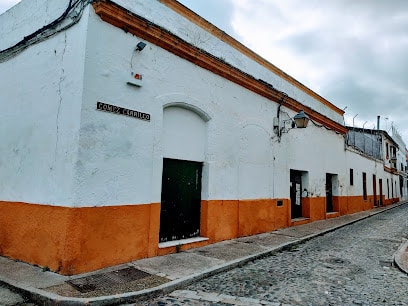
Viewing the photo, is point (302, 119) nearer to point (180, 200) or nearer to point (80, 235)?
point (180, 200)

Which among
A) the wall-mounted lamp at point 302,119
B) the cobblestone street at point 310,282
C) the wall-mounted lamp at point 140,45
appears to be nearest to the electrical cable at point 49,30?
the wall-mounted lamp at point 140,45

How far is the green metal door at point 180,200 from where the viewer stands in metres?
6.55

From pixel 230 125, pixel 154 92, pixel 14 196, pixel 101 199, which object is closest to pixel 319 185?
pixel 230 125

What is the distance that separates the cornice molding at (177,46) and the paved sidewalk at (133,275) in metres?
4.26

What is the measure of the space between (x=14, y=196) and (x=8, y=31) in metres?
3.80

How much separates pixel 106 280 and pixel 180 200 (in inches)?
106

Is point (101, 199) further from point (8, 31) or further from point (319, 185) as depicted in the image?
point (319, 185)

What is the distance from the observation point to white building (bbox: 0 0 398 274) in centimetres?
502

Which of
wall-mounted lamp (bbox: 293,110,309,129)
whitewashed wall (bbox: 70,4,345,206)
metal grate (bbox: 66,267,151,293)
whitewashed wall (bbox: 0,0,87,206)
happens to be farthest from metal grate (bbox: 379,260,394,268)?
whitewashed wall (bbox: 0,0,87,206)

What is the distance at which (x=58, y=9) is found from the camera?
5.76m

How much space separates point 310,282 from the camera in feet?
16.1

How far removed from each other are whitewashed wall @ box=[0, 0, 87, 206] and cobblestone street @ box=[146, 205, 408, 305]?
2.67 m

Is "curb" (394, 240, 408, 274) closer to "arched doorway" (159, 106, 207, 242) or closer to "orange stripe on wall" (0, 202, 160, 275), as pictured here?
"arched doorway" (159, 106, 207, 242)

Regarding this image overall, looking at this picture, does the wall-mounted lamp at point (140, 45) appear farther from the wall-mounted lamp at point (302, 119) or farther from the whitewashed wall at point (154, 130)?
the wall-mounted lamp at point (302, 119)
